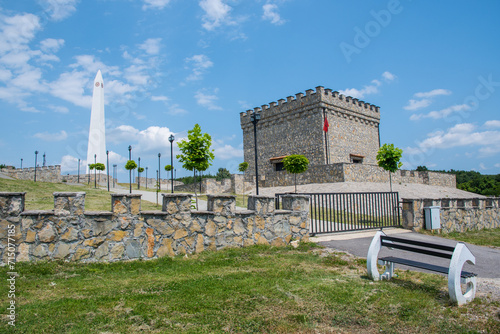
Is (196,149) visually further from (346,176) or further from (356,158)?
(356,158)

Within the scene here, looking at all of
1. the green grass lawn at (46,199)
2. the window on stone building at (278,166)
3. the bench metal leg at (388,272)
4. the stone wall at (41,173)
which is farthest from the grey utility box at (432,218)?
the stone wall at (41,173)

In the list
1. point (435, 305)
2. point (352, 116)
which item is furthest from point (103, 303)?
point (352, 116)

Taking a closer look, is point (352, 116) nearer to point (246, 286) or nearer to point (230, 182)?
point (230, 182)

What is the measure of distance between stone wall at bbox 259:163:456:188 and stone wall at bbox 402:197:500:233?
874 cm

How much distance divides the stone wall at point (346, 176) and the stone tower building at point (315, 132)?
0.75 feet

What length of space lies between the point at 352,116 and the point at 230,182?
12.5 metres

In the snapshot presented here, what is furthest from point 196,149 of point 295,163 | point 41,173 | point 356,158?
point 41,173

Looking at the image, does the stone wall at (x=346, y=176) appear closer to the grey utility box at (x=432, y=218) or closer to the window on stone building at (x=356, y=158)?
the window on stone building at (x=356, y=158)

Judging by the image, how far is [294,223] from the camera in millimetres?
8195

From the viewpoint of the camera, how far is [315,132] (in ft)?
88.2

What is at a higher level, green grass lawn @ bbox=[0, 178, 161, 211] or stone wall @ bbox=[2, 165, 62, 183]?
stone wall @ bbox=[2, 165, 62, 183]

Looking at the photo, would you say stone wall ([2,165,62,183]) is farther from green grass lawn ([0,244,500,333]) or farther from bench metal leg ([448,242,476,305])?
bench metal leg ([448,242,476,305])

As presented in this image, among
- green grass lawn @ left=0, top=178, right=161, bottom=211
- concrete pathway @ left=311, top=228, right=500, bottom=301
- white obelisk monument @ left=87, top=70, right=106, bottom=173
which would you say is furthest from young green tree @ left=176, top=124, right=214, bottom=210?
white obelisk monument @ left=87, top=70, right=106, bottom=173

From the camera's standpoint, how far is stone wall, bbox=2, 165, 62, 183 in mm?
35469
